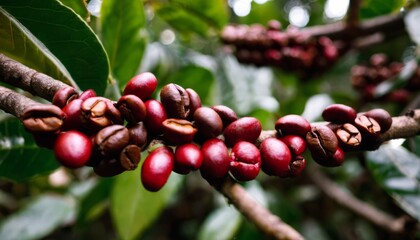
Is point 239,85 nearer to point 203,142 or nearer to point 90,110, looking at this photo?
point 203,142

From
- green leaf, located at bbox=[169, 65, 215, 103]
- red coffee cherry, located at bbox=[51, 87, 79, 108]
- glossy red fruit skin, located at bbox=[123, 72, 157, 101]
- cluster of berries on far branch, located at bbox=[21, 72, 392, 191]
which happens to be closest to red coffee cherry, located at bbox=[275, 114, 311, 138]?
cluster of berries on far branch, located at bbox=[21, 72, 392, 191]

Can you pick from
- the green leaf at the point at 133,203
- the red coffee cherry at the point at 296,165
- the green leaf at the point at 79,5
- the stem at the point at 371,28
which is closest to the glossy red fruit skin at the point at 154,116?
the red coffee cherry at the point at 296,165

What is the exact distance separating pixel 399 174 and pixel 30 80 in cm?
92

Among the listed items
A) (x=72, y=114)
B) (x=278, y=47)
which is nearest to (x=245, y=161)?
(x=72, y=114)

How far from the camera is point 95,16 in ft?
3.34

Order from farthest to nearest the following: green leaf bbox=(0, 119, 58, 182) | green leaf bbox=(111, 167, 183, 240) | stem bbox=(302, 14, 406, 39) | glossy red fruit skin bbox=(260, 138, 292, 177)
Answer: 1. stem bbox=(302, 14, 406, 39)
2. green leaf bbox=(111, 167, 183, 240)
3. green leaf bbox=(0, 119, 58, 182)
4. glossy red fruit skin bbox=(260, 138, 292, 177)

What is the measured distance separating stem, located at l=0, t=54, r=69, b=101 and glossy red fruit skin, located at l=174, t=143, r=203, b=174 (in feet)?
0.66

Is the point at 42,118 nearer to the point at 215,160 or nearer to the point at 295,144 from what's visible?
the point at 215,160

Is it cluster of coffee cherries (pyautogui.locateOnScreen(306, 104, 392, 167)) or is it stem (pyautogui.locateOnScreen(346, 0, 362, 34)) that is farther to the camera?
stem (pyautogui.locateOnScreen(346, 0, 362, 34))

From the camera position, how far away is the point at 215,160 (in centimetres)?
54

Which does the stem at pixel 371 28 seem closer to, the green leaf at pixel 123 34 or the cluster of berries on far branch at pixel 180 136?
the green leaf at pixel 123 34

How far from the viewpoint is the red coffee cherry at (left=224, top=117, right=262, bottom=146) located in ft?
1.89

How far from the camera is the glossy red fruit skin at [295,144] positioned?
58 cm

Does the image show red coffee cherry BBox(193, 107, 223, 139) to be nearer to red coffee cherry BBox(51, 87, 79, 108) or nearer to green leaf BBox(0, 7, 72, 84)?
red coffee cherry BBox(51, 87, 79, 108)
